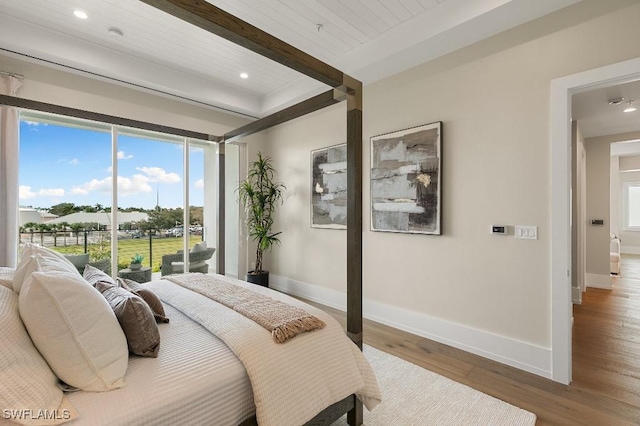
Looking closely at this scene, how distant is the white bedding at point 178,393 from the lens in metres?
1.02

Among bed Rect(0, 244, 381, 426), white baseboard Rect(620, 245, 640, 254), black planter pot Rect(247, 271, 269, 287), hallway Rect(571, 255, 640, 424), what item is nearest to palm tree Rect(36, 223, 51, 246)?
bed Rect(0, 244, 381, 426)

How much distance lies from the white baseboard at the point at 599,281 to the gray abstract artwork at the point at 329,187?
4.50 meters

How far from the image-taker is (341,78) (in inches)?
73.2

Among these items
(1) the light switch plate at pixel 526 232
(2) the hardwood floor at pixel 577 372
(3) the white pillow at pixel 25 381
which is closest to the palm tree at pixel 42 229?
(3) the white pillow at pixel 25 381

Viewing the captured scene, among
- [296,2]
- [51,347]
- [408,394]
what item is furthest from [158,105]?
[408,394]

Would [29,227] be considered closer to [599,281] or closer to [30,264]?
[30,264]

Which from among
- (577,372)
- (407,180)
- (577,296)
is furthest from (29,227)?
(577,296)

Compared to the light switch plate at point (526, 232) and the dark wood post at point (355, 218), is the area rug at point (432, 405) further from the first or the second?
the light switch plate at point (526, 232)

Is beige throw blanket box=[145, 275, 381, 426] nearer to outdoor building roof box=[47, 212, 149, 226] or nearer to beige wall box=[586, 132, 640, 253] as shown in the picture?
outdoor building roof box=[47, 212, 149, 226]

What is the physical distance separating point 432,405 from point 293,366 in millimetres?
1225

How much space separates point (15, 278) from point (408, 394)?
241 centimetres

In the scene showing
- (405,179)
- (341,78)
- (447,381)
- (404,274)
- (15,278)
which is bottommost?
(447,381)

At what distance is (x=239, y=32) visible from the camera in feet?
4.65

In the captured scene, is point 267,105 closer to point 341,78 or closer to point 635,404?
point 341,78
